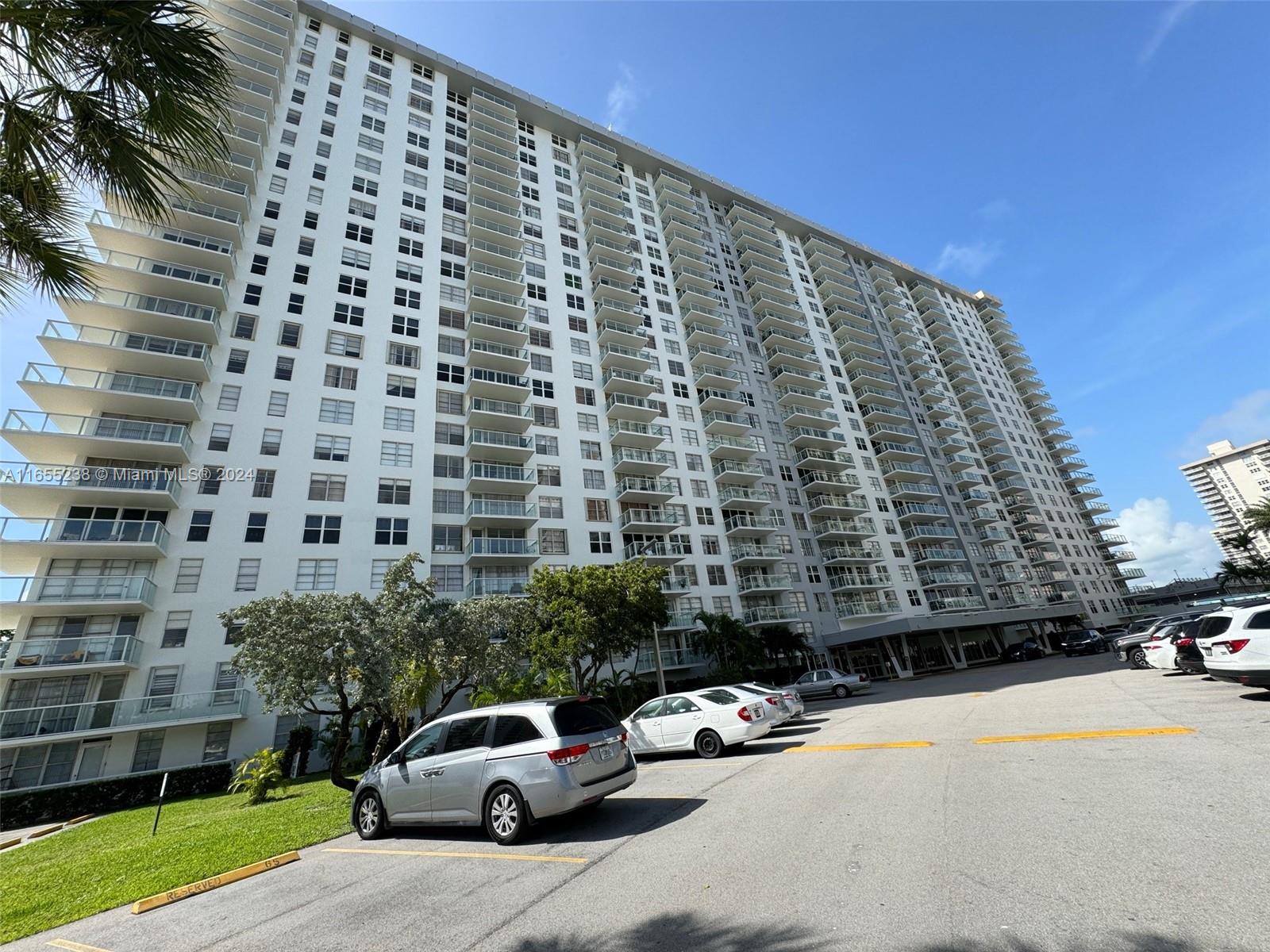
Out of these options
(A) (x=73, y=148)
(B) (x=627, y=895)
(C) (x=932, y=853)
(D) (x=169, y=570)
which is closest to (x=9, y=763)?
(D) (x=169, y=570)

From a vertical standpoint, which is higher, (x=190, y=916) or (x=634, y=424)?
(x=634, y=424)

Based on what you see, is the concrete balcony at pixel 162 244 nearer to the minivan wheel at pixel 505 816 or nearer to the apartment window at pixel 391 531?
the apartment window at pixel 391 531

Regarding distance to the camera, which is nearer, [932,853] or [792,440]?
[932,853]

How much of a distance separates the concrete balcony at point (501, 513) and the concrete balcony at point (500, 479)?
928 mm

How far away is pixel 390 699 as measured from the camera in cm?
1473

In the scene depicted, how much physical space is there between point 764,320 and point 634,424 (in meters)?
23.3

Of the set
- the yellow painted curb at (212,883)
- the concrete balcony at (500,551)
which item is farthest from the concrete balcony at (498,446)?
A: the yellow painted curb at (212,883)

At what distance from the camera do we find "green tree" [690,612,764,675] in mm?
31875

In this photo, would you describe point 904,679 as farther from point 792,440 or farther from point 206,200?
point 206,200

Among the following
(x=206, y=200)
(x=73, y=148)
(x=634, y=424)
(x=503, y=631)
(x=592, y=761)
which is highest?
(x=206, y=200)

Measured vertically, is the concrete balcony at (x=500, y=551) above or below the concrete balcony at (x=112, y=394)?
below

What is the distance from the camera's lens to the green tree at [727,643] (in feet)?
105

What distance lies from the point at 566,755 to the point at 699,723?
6498 mm

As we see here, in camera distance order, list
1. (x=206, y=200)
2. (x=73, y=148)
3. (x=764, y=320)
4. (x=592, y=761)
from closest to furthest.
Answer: (x=73, y=148) → (x=592, y=761) → (x=206, y=200) → (x=764, y=320)
